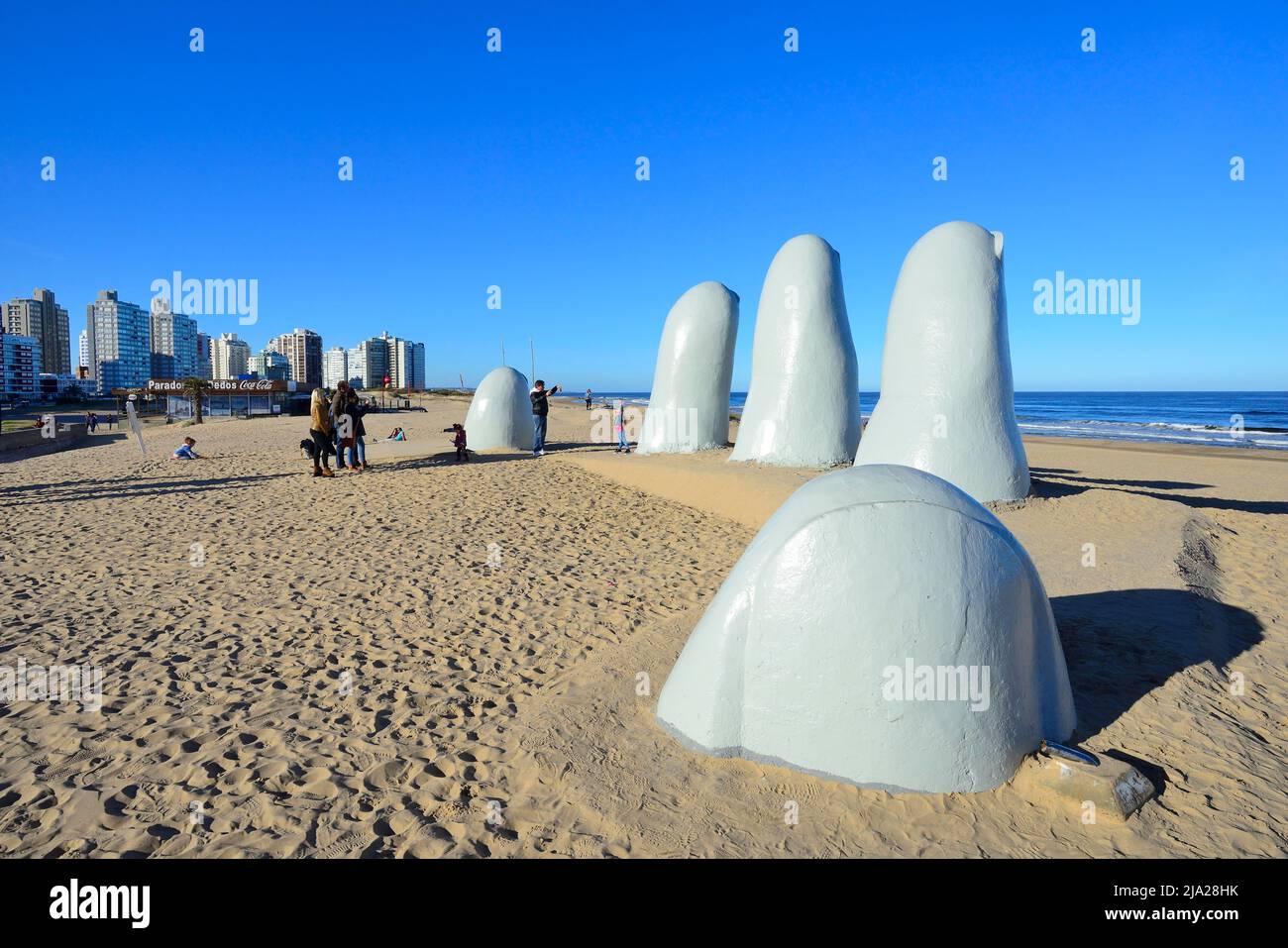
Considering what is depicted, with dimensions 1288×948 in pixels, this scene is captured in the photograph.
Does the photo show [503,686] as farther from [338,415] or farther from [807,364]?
[338,415]

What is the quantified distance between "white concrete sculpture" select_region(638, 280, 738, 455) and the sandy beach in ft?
11.5

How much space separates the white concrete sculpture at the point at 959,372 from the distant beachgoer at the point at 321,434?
922 centimetres

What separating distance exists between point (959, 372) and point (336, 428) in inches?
401

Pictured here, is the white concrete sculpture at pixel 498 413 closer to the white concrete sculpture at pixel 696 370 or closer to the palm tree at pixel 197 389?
the white concrete sculpture at pixel 696 370

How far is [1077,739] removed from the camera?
3.08 m

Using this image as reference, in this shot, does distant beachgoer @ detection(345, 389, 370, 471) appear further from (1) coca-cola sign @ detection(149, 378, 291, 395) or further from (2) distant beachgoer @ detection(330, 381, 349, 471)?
(1) coca-cola sign @ detection(149, 378, 291, 395)

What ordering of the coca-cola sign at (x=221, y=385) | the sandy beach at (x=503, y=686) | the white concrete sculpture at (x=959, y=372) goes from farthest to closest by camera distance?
the coca-cola sign at (x=221, y=385)
the white concrete sculpture at (x=959, y=372)
the sandy beach at (x=503, y=686)

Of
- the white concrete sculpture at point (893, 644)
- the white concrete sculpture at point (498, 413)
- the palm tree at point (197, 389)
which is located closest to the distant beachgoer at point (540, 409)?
the white concrete sculpture at point (498, 413)

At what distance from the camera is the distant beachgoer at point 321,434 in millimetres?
11758

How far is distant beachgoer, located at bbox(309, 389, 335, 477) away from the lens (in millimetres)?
11758
